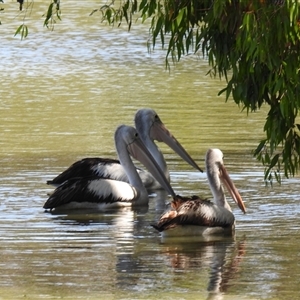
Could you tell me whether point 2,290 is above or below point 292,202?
above

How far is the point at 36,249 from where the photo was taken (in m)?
10.3

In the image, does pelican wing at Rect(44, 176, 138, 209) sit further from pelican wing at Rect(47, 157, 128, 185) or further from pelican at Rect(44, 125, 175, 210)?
pelican wing at Rect(47, 157, 128, 185)

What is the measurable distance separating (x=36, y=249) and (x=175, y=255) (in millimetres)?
1122

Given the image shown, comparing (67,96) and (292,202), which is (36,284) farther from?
(67,96)

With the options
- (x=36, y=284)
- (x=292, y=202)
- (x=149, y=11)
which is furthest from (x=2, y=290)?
(x=292, y=202)

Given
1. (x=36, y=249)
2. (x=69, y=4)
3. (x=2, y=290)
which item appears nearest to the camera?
(x=2, y=290)

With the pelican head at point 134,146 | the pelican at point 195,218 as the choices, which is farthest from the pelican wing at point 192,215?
the pelican head at point 134,146

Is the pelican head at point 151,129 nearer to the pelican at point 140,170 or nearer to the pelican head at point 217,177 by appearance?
the pelican at point 140,170

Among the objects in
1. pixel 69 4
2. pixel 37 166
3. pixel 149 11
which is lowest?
pixel 69 4

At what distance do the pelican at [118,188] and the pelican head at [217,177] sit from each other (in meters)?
1.09

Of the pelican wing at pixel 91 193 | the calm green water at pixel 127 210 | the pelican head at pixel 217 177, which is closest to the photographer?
the calm green water at pixel 127 210

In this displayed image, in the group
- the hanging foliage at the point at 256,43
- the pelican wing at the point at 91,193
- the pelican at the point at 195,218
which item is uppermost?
the hanging foliage at the point at 256,43

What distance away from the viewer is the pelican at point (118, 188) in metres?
12.4

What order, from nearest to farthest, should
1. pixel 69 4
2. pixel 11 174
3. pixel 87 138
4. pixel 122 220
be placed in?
1. pixel 122 220
2. pixel 11 174
3. pixel 87 138
4. pixel 69 4
